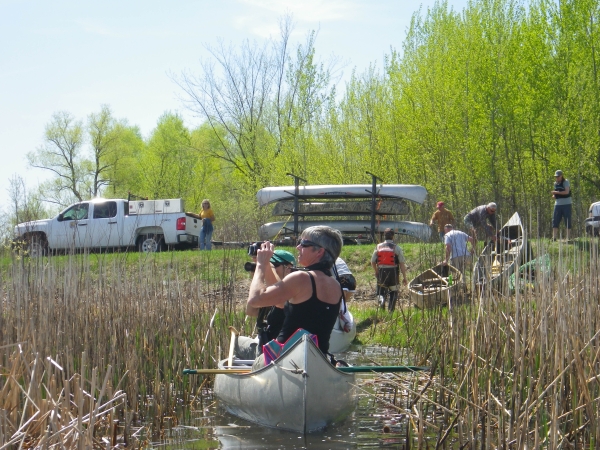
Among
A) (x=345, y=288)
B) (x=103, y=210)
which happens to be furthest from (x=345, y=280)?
(x=103, y=210)

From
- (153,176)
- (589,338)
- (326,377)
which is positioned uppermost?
(153,176)

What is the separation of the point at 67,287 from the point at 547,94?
65.4ft

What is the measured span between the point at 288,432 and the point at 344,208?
50.3 ft

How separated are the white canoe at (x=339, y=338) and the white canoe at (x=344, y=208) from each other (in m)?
10.3

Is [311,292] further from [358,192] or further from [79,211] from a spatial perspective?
[79,211]

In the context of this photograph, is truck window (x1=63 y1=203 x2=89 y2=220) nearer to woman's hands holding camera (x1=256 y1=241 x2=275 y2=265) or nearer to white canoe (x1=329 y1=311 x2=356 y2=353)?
white canoe (x1=329 y1=311 x2=356 y2=353)

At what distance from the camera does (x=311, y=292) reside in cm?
632

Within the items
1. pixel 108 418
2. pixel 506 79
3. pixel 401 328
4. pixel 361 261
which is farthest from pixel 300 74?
pixel 108 418

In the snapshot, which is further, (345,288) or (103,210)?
(103,210)

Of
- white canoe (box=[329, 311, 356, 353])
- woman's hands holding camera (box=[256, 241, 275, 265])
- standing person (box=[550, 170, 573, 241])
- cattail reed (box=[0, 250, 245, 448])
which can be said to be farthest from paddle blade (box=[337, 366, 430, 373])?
standing person (box=[550, 170, 573, 241])

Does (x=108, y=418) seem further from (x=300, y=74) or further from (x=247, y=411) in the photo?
(x=300, y=74)

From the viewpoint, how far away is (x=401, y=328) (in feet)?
36.7

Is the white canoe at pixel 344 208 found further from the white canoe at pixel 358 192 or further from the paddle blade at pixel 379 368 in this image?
the paddle blade at pixel 379 368

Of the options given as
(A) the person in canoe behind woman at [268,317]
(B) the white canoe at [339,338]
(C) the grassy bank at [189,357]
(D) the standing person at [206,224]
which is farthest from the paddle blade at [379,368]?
(D) the standing person at [206,224]
